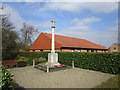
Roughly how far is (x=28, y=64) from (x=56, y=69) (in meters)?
5.80

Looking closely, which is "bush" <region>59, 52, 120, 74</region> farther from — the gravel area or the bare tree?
the bare tree

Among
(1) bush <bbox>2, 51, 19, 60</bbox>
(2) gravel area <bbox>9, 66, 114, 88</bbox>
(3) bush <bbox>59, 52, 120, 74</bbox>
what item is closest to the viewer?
(2) gravel area <bbox>9, 66, 114, 88</bbox>

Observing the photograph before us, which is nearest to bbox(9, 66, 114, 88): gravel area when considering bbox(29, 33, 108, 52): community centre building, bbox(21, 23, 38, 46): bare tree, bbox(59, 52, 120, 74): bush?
bbox(59, 52, 120, 74): bush

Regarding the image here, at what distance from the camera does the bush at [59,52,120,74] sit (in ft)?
26.5

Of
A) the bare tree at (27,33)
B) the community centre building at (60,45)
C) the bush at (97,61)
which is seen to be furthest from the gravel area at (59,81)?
the bare tree at (27,33)

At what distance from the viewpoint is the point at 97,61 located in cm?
934

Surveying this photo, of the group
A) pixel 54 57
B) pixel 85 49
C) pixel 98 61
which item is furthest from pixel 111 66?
pixel 85 49

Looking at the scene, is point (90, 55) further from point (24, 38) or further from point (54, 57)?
point (24, 38)

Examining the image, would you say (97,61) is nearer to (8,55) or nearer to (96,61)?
(96,61)

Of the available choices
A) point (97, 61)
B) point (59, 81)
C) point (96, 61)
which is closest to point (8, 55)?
point (59, 81)

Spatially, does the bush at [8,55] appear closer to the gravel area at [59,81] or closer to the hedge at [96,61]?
the gravel area at [59,81]

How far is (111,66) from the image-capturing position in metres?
8.28

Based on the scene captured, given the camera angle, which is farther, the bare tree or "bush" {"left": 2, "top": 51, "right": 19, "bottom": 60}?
the bare tree

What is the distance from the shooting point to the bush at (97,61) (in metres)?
8.08
